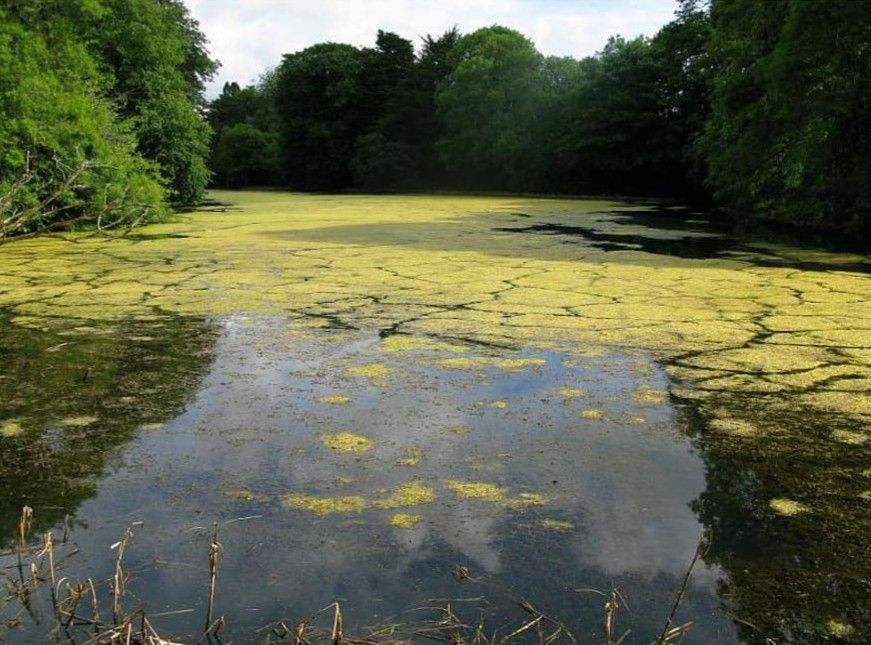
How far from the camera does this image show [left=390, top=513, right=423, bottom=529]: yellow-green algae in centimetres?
247

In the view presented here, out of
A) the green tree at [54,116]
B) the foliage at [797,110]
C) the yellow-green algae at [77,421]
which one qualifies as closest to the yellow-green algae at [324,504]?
the yellow-green algae at [77,421]

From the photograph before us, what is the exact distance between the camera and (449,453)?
10.1 ft

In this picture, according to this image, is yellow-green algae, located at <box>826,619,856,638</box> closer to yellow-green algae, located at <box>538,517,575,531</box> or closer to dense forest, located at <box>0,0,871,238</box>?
yellow-green algae, located at <box>538,517,575,531</box>

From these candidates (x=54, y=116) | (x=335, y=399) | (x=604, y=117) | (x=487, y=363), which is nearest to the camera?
(x=335, y=399)

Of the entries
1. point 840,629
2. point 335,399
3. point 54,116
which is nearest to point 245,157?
point 54,116

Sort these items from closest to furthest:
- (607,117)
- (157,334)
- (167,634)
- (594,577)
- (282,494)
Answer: (167,634)
(594,577)
(282,494)
(157,334)
(607,117)

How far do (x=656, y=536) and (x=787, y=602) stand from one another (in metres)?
0.45

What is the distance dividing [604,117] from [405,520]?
27.7m

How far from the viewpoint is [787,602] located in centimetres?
203

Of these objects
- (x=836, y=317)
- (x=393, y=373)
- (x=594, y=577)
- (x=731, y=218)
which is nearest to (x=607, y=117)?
(x=731, y=218)

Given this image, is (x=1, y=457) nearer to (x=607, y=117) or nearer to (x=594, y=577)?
(x=594, y=577)

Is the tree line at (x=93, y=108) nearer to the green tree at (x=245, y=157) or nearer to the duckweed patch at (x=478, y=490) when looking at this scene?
the duckweed patch at (x=478, y=490)

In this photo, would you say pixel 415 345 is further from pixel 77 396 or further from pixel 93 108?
pixel 93 108

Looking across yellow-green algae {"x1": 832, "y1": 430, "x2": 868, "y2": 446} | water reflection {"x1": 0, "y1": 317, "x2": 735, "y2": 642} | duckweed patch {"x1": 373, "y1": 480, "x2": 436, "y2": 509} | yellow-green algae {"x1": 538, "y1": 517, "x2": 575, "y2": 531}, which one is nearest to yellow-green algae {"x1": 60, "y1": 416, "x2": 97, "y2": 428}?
water reflection {"x1": 0, "y1": 317, "x2": 735, "y2": 642}
